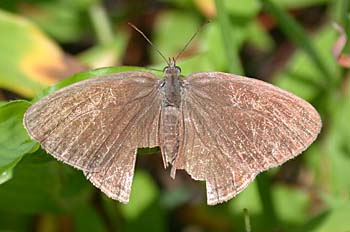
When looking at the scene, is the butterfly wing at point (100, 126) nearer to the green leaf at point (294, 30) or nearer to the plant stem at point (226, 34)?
the plant stem at point (226, 34)

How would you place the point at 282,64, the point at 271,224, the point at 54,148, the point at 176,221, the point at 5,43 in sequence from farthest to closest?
the point at 282,64, the point at 176,221, the point at 5,43, the point at 271,224, the point at 54,148

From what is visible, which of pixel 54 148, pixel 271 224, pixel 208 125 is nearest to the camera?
pixel 54 148

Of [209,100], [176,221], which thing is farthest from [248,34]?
[209,100]

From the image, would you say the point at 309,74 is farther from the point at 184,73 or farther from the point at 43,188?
the point at 43,188

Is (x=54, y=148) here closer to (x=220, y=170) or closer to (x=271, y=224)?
(x=220, y=170)

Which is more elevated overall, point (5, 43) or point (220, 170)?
point (5, 43)

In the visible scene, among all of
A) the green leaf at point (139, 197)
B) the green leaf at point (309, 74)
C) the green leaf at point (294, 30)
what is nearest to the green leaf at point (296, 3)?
the green leaf at point (309, 74)

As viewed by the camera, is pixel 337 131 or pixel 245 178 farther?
pixel 337 131
